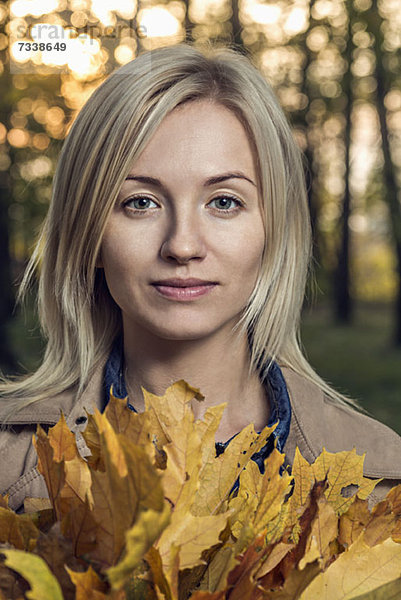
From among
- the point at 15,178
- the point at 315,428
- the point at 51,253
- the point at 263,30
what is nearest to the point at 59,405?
the point at 51,253

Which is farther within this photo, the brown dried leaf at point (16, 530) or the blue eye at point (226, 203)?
the blue eye at point (226, 203)

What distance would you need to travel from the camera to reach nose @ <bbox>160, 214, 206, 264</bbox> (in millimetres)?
1520

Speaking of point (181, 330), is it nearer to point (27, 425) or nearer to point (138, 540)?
point (27, 425)

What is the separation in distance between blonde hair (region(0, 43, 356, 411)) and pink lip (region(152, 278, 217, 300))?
0.88 feet

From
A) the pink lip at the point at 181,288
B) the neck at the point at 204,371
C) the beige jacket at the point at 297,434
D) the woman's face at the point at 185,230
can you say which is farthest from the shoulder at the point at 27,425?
the pink lip at the point at 181,288

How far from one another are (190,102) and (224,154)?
7.9 inches

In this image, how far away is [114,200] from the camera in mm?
1714

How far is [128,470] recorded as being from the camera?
22.1 inches

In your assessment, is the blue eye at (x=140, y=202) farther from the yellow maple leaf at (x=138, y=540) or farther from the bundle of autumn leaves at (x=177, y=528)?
the yellow maple leaf at (x=138, y=540)

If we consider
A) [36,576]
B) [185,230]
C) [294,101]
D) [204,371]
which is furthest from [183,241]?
[294,101]

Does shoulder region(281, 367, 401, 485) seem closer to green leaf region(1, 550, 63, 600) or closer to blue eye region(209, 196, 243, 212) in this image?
blue eye region(209, 196, 243, 212)

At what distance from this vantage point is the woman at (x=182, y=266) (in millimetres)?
1628

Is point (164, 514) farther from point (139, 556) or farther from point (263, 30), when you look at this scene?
point (263, 30)

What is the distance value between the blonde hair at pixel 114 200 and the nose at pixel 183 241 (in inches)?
9.4
